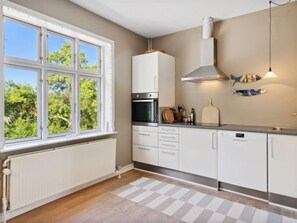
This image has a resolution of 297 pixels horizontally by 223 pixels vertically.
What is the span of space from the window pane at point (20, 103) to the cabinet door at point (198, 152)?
2251 millimetres

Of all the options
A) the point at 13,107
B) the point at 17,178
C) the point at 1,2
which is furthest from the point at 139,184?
the point at 1,2

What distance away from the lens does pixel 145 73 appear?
12.2 feet

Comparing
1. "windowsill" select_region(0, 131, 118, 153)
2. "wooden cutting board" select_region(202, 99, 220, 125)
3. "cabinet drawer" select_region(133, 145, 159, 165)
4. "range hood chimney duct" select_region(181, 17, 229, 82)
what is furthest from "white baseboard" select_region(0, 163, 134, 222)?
"range hood chimney duct" select_region(181, 17, 229, 82)

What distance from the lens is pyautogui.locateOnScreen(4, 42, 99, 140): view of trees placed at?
2391mm

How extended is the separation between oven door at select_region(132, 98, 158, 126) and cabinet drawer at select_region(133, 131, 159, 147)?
0.20 meters

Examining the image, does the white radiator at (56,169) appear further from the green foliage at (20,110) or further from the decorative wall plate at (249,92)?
the decorative wall plate at (249,92)

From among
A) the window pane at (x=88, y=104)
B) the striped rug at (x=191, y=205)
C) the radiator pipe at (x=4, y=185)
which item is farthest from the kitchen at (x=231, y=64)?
the radiator pipe at (x=4, y=185)

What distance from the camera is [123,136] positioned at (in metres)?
3.76

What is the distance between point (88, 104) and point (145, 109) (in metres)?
1.07

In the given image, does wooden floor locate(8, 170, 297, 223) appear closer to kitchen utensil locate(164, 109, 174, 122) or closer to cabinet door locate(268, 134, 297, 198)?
cabinet door locate(268, 134, 297, 198)

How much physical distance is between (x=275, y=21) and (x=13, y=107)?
3885mm

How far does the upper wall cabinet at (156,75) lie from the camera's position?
360cm

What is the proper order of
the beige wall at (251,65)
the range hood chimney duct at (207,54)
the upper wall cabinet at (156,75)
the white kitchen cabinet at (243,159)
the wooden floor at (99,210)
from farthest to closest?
the upper wall cabinet at (156,75) → the range hood chimney duct at (207,54) → the beige wall at (251,65) → the white kitchen cabinet at (243,159) → the wooden floor at (99,210)

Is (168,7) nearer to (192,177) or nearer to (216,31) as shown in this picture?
(216,31)
